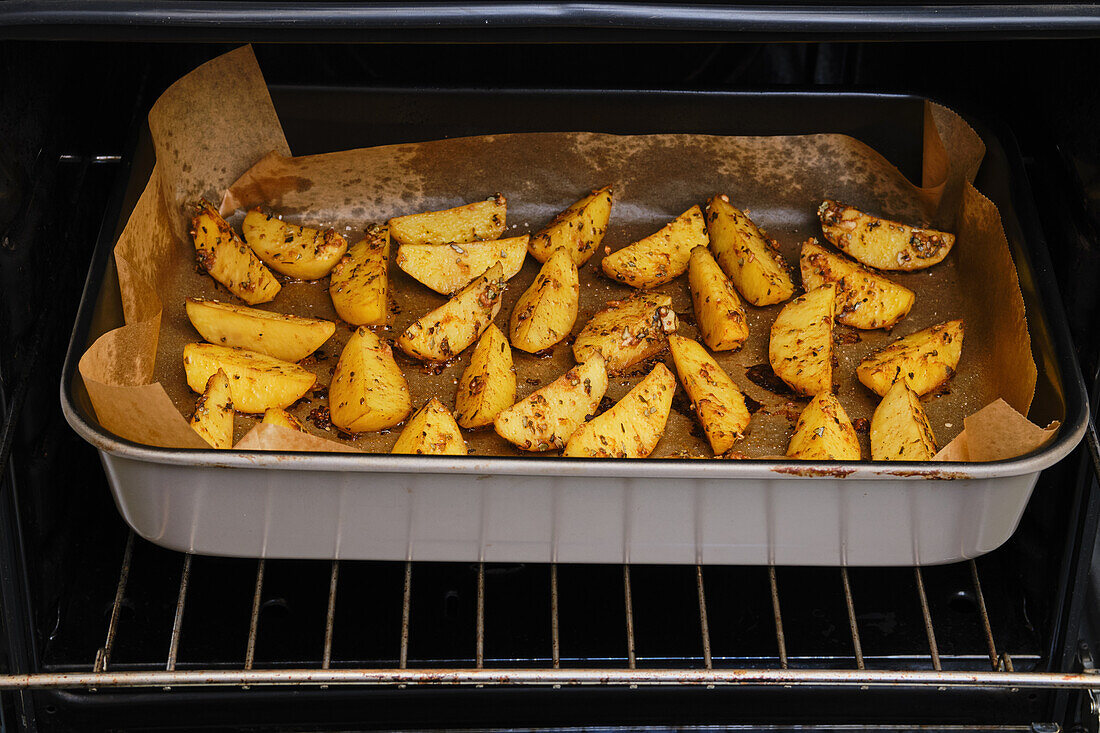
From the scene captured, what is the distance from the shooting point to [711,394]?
1447mm

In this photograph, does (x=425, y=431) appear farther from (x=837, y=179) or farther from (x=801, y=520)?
(x=837, y=179)

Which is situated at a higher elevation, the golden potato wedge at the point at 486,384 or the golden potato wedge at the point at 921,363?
the golden potato wedge at the point at 921,363

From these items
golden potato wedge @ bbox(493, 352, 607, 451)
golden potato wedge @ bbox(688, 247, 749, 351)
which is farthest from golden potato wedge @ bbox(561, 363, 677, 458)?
golden potato wedge @ bbox(688, 247, 749, 351)

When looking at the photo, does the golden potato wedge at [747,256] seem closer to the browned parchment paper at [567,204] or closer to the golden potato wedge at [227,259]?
the browned parchment paper at [567,204]

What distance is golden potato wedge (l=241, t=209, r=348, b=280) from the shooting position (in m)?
1.65

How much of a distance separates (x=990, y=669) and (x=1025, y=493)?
1.05ft

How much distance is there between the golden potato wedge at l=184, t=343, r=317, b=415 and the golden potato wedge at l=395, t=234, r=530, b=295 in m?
0.26

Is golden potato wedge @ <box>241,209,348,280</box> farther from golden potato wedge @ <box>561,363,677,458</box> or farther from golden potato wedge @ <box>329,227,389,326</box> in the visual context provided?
golden potato wedge @ <box>561,363,677,458</box>

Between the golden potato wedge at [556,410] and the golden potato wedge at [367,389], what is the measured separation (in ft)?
0.45

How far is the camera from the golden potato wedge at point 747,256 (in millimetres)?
1630

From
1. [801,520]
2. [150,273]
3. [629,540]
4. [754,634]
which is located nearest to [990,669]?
[754,634]

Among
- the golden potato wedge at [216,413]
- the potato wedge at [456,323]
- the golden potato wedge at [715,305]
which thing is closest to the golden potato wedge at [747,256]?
the golden potato wedge at [715,305]

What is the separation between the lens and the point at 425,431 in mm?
1341

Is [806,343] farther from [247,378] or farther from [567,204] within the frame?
[247,378]
